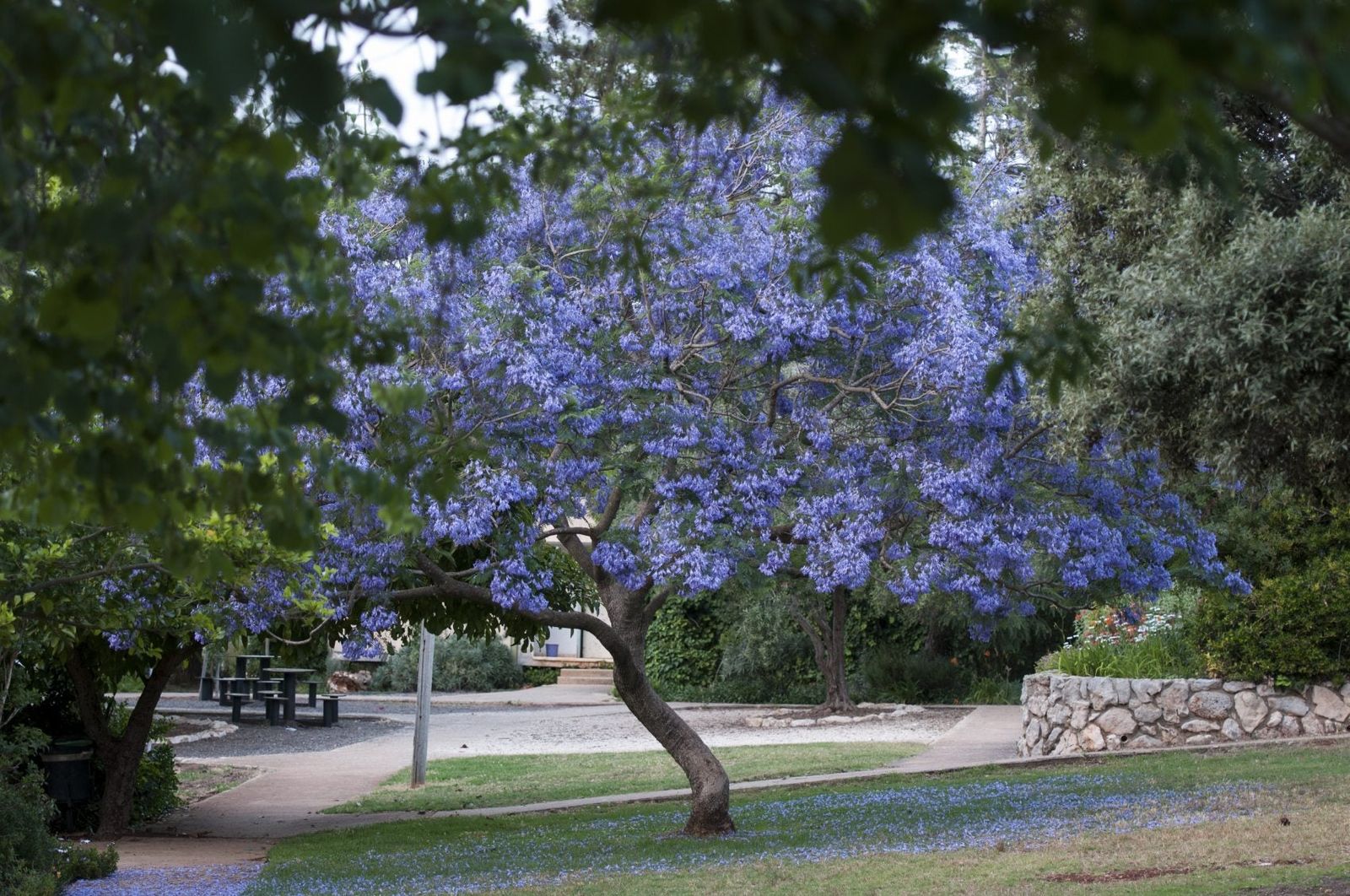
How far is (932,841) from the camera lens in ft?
34.3

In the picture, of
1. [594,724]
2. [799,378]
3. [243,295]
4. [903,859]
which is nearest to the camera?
[243,295]

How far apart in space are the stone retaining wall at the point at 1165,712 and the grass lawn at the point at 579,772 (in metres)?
2.04

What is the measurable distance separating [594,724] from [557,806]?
11.1 metres

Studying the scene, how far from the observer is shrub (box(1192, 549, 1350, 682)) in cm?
1433

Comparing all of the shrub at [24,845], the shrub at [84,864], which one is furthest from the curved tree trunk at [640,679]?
the shrub at [24,845]

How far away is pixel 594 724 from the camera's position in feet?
83.3

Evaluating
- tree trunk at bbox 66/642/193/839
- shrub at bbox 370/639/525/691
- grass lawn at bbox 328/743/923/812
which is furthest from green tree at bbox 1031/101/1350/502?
shrub at bbox 370/639/525/691

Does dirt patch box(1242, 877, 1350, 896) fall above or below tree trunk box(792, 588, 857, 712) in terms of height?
below

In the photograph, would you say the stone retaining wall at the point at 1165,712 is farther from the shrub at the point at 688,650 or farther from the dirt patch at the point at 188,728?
the dirt patch at the point at 188,728

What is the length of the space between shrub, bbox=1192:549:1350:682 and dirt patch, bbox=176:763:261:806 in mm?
11644

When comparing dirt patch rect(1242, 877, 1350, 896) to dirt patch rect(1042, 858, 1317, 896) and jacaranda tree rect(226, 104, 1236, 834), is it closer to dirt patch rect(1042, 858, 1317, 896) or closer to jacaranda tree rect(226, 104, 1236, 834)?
dirt patch rect(1042, 858, 1317, 896)

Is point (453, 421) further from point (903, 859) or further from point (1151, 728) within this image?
point (1151, 728)

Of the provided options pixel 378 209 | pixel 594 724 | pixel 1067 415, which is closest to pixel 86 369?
pixel 1067 415

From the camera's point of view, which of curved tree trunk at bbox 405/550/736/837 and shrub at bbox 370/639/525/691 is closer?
curved tree trunk at bbox 405/550/736/837
